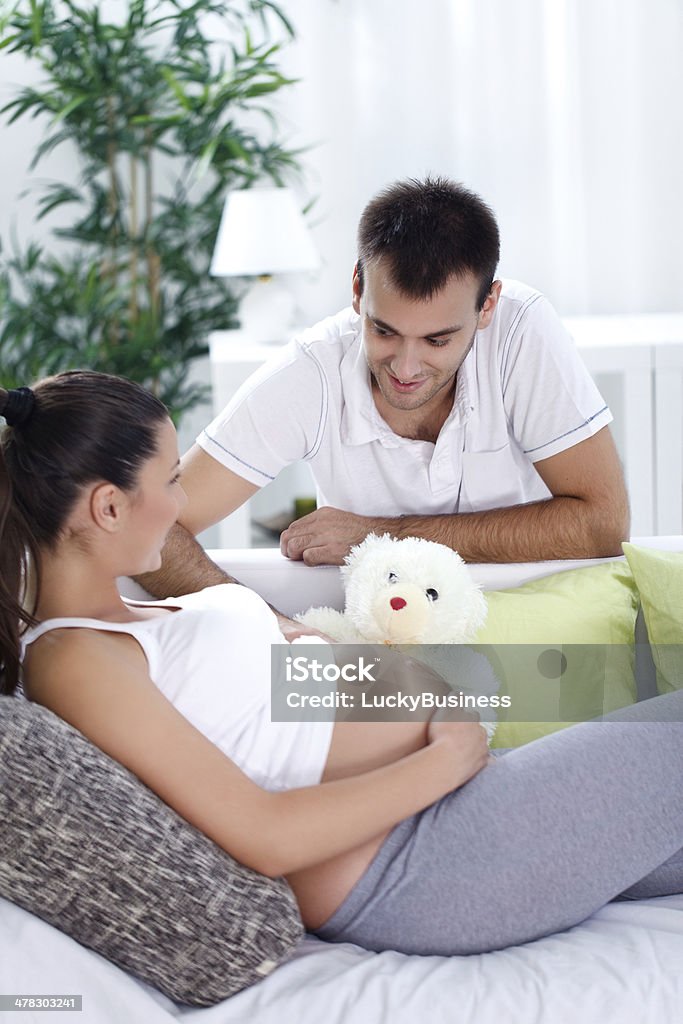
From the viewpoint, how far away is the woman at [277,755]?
1.13m

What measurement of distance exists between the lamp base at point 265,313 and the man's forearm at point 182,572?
63.4 inches

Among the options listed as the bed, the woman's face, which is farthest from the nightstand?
the bed

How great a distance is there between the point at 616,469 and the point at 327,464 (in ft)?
1.60

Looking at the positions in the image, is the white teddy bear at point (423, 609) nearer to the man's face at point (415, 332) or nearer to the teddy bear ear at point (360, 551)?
the teddy bear ear at point (360, 551)

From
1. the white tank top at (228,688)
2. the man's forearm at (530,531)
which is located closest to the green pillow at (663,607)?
the man's forearm at (530,531)

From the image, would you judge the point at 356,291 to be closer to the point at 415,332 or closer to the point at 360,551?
the point at 415,332

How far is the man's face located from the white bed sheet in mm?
880

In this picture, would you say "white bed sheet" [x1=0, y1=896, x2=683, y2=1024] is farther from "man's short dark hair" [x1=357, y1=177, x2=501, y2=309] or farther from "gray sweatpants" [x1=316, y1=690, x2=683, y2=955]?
"man's short dark hair" [x1=357, y1=177, x2=501, y2=309]

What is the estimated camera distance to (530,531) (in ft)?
6.01

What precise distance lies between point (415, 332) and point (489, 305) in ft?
0.53

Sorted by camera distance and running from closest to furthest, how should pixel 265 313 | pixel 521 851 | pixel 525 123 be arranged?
pixel 521 851
pixel 265 313
pixel 525 123

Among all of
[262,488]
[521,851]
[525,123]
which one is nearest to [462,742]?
[521,851]

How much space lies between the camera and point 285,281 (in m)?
3.59

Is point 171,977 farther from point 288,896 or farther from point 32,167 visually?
point 32,167
